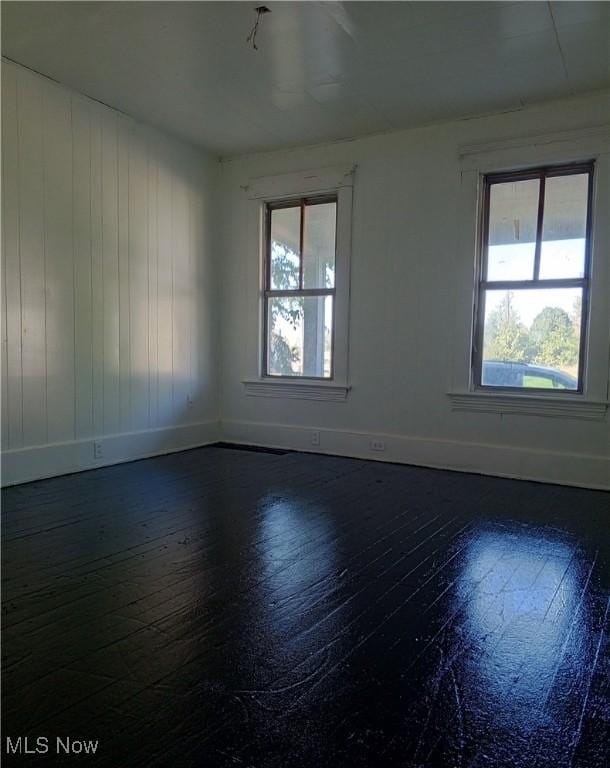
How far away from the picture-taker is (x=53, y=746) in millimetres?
1283

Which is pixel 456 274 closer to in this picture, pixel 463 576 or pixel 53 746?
pixel 463 576

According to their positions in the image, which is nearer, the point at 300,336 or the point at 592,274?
the point at 592,274

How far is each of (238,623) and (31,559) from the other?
3.72ft

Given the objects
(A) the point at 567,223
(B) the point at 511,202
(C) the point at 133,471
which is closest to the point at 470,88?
(B) the point at 511,202

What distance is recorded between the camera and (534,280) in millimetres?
4219

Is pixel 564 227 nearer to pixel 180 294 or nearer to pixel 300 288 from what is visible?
pixel 300 288

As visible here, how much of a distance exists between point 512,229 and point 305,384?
2257 millimetres

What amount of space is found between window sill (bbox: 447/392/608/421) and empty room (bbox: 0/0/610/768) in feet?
0.07

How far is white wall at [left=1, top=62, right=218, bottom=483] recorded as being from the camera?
12.1 feet

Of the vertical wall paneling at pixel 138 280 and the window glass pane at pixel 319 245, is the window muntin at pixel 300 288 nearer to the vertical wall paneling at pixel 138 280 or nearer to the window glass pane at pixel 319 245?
the window glass pane at pixel 319 245

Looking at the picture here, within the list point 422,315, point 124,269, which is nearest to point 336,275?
point 422,315

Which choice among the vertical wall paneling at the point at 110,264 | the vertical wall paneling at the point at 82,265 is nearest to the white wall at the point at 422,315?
the vertical wall paneling at the point at 110,264

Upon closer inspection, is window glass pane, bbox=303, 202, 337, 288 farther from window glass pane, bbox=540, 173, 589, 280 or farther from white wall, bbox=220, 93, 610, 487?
window glass pane, bbox=540, 173, 589, 280

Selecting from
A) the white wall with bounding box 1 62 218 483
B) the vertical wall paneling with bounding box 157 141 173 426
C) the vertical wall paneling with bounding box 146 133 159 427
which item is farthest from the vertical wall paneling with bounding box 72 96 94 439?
the vertical wall paneling with bounding box 157 141 173 426
